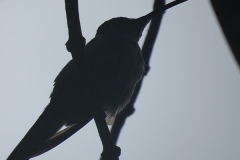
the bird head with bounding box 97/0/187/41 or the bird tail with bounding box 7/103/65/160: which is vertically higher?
the bird head with bounding box 97/0/187/41

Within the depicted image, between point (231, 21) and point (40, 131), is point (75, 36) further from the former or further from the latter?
point (40, 131)

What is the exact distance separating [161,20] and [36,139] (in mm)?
1265

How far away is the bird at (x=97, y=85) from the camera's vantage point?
240 cm

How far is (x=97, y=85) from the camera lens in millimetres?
2320

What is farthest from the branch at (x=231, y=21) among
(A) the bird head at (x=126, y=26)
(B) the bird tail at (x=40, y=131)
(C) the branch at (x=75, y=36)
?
(A) the bird head at (x=126, y=26)

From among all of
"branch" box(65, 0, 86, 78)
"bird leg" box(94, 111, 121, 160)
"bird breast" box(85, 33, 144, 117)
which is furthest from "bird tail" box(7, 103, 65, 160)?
"branch" box(65, 0, 86, 78)

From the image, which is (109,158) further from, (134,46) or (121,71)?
(134,46)

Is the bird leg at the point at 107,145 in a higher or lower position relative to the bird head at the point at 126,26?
lower

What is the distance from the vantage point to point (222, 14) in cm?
93

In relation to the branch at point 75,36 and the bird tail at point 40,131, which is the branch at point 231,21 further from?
the bird tail at point 40,131

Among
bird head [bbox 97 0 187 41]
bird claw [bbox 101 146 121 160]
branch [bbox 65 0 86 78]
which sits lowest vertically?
bird claw [bbox 101 146 121 160]

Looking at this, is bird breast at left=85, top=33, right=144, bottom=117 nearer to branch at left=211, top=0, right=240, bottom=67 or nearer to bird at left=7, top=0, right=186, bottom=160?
bird at left=7, top=0, right=186, bottom=160

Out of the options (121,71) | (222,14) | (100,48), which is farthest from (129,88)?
(222,14)

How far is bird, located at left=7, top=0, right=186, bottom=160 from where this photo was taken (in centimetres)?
240
